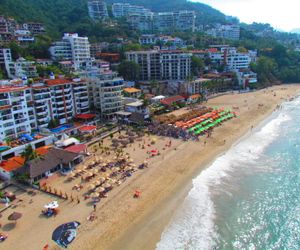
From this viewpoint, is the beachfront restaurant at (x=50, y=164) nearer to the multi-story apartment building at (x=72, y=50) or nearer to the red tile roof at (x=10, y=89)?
the red tile roof at (x=10, y=89)

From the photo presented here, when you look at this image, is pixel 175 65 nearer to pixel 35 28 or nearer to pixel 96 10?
pixel 35 28

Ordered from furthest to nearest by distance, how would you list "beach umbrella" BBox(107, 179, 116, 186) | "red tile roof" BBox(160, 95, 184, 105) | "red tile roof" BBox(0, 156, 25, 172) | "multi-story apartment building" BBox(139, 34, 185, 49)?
"multi-story apartment building" BBox(139, 34, 185, 49), "red tile roof" BBox(160, 95, 184, 105), "red tile roof" BBox(0, 156, 25, 172), "beach umbrella" BBox(107, 179, 116, 186)

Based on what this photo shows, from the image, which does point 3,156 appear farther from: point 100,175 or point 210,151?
point 210,151

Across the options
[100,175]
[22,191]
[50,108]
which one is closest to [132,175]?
[100,175]

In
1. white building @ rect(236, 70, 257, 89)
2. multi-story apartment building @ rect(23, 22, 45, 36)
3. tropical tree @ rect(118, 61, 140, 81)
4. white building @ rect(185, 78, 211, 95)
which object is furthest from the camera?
multi-story apartment building @ rect(23, 22, 45, 36)

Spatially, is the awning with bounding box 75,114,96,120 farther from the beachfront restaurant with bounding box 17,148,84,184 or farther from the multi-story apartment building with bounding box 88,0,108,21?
the multi-story apartment building with bounding box 88,0,108,21

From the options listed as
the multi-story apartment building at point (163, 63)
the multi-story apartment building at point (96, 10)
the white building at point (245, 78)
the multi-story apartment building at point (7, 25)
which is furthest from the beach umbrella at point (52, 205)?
the multi-story apartment building at point (96, 10)

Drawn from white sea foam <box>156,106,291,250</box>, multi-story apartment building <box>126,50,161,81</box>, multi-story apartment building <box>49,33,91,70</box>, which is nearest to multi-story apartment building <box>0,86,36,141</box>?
white sea foam <box>156,106,291,250</box>
